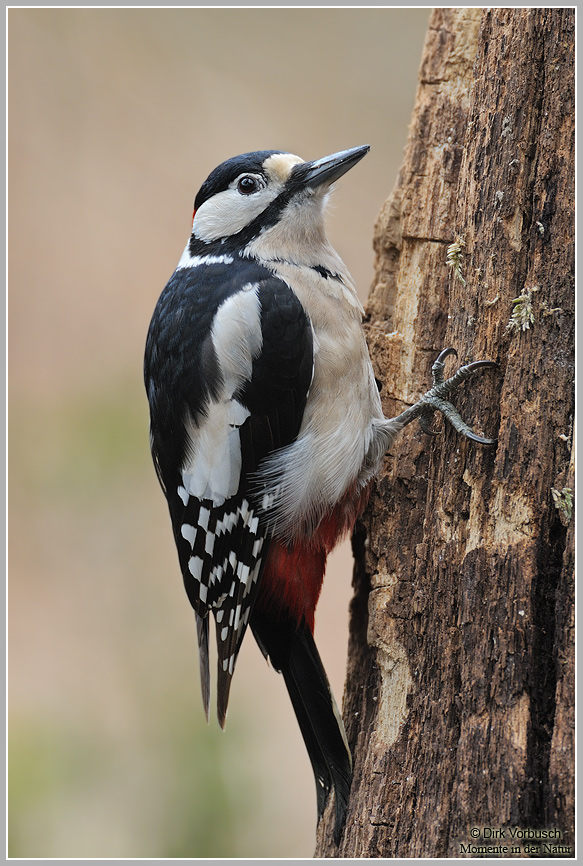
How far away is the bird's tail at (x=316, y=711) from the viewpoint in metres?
2.12

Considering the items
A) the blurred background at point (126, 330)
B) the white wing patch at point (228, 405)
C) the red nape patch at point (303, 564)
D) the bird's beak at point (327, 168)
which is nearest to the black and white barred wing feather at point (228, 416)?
the white wing patch at point (228, 405)

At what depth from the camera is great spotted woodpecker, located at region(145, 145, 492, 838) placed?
84.0 inches

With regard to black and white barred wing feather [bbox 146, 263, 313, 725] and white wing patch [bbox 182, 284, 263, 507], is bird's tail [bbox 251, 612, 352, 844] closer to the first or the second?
black and white barred wing feather [bbox 146, 263, 313, 725]

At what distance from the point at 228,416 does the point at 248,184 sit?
2.60 feet

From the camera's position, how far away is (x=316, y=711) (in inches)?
85.8

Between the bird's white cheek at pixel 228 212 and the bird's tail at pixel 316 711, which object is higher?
the bird's white cheek at pixel 228 212

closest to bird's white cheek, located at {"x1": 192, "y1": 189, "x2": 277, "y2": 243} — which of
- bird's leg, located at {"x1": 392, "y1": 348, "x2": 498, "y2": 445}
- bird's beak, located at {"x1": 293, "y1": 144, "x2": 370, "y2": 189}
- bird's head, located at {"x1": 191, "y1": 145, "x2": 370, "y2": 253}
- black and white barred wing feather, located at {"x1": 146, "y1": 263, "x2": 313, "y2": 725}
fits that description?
bird's head, located at {"x1": 191, "y1": 145, "x2": 370, "y2": 253}

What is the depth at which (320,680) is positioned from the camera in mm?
2203

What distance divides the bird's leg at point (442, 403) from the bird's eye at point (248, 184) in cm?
85

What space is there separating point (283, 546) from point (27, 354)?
8.05 feet

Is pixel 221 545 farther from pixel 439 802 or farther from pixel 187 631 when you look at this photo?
pixel 187 631

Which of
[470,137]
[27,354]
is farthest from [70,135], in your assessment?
[470,137]

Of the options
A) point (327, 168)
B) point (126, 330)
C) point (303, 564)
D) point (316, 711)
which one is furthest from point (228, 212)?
point (126, 330)

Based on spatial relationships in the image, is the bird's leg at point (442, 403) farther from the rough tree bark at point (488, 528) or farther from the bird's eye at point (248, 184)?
the bird's eye at point (248, 184)
